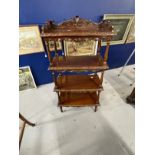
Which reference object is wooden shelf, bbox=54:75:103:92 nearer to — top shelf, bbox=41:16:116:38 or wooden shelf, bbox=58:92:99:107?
wooden shelf, bbox=58:92:99:107

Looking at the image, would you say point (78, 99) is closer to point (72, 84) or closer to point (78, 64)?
point (72, 84)

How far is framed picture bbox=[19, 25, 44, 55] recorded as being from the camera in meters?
1.72

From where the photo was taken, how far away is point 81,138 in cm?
147

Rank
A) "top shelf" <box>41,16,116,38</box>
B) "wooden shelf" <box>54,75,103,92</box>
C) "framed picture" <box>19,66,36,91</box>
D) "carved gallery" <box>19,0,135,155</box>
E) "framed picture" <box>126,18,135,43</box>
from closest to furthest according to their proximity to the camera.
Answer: "top shelf" <box>41,16,116,38</box> < "carved gallery" <box>19,0,135,155</box> < "wooden shelf" <box>54,75,103,92</box> < "framed picture" <box>19,66,36,91</box> < "framed picture" <box>126,18,135,43</box>

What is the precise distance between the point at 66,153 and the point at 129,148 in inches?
20.8

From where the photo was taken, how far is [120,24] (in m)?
2.12

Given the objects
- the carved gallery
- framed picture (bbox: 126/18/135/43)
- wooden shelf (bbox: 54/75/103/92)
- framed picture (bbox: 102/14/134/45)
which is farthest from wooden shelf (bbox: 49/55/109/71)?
framed picture (bbox: 126/18/135/43)

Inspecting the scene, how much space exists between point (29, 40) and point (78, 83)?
0.71 metres

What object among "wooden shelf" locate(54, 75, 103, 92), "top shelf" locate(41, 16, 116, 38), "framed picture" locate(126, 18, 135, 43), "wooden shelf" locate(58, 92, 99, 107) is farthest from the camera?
"framed picture" locate(126, 18, 135, 43)

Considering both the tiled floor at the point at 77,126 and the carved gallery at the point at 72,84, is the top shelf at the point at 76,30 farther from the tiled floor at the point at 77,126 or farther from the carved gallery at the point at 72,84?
the tiled floor at the point at 77,126

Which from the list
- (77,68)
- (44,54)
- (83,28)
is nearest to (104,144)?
(77,68)

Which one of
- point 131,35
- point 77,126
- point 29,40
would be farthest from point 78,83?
point 131,35

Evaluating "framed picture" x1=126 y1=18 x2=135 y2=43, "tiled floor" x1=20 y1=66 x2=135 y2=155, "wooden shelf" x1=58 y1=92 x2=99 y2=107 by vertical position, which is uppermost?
"framed picture" x1=126 y1=18 x2=135 y2=43
